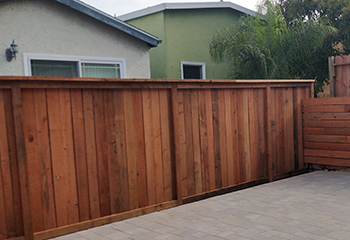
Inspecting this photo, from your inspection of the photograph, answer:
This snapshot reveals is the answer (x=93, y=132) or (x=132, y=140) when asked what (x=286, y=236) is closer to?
(x=132, y=140)

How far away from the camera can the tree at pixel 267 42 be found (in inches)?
428

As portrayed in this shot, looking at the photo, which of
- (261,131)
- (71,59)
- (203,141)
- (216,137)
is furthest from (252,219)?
(71,59)

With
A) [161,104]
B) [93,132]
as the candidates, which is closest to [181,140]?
[161,104]

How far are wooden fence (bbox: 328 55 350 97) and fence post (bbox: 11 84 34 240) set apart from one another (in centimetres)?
688

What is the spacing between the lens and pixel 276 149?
21.8ft

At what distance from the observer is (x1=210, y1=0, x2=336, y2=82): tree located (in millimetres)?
10859

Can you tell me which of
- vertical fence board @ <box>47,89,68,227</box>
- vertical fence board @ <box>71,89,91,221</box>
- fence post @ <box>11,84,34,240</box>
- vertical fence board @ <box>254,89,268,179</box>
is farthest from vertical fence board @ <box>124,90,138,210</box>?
vertical fence board @ <box>254,89,268,179</box>

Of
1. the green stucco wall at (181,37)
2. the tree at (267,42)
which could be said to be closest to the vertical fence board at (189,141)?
the green stucco wall at (181,37)

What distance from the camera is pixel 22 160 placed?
150 inches

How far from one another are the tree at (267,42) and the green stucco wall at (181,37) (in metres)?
0.73

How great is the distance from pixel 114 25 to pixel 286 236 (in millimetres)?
5894

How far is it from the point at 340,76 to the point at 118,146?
586cm

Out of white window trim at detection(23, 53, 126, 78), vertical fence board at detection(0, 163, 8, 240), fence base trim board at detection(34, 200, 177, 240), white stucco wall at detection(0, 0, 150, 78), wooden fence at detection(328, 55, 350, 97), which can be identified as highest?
white stucco wall at detection(0, 0, 150, 78)

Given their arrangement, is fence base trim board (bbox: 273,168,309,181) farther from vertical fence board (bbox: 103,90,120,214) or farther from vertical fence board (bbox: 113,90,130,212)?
vertical fence board (bbox: 103,90,120,214)
